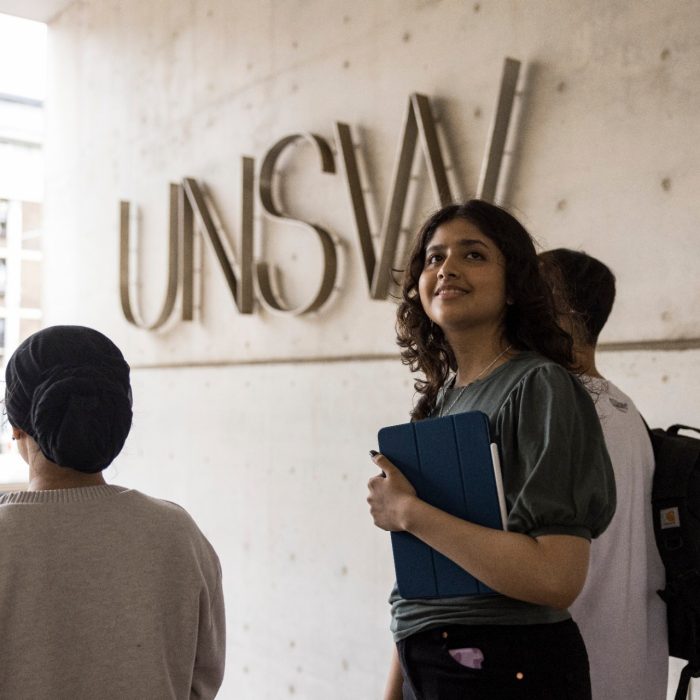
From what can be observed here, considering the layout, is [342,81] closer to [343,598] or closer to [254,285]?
[254,285]

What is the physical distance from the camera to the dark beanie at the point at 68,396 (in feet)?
4.31

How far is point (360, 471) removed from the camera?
10.9 feet

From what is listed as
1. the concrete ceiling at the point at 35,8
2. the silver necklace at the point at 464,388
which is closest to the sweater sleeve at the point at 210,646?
the silver necklace at the point at 464,388

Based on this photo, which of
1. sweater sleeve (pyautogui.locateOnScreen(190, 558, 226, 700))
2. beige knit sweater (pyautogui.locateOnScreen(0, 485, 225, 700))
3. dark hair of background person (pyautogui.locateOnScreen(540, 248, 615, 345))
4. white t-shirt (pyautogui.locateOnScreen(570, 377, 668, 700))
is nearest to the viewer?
beige knit sweater (pyautogui.locateOnScreen(0, 485, 225, 700))

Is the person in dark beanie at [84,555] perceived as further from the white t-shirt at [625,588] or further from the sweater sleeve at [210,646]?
the white t-shirt at [625,588]

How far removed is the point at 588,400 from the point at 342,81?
93.2 inches

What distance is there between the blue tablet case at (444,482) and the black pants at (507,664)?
0.22ft

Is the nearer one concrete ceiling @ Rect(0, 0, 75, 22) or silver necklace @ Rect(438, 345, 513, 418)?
silver necklace @ Rect(438, 345, 513, 418)

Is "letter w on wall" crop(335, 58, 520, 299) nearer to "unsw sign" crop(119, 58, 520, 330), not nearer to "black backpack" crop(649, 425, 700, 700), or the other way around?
"unsw sign" crop(119, 58, 520, 330)

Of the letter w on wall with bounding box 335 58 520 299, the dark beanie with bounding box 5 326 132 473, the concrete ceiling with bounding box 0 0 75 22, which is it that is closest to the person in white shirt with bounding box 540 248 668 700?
the dark beanie with bounding box 5 326 132 473

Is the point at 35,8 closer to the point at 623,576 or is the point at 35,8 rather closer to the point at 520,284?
the point at 520,284

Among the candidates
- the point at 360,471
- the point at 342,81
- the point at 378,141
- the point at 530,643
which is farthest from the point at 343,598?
the point at 530,643

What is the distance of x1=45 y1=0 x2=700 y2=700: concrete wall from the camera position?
236 cm

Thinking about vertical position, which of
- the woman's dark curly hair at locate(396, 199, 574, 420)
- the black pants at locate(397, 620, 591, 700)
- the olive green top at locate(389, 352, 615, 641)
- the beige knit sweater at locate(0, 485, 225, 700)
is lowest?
the black pants at locate(397, 620, 591, 700)
